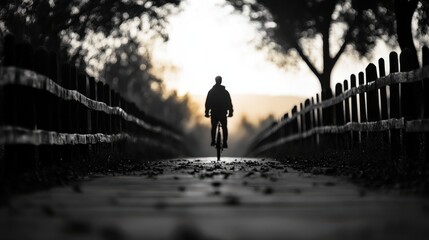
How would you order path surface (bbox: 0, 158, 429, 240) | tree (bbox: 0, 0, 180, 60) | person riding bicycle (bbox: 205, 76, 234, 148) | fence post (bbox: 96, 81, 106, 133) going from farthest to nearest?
1. tree (bbox: 0, 0, 180, 60)
2. person riding bicycle (bbox: 205, 76, 234, 148)
3. fence post (bbox: 96, 81, 106, 133)
4. path surface (bbox: 0, 158, 429, 240)

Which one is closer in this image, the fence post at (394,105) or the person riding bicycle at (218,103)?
the fence post at (394,105)

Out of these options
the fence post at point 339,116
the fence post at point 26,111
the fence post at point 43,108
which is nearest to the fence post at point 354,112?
the fence post at point 339,116

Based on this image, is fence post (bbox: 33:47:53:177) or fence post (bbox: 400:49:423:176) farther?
fence post (bbox: 400:49:423:176)

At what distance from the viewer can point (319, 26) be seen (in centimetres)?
3516

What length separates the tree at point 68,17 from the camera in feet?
84.0

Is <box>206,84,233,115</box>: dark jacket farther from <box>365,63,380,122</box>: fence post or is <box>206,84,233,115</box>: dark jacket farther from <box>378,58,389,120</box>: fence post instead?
<box>378,58,389,120</box>: fence post

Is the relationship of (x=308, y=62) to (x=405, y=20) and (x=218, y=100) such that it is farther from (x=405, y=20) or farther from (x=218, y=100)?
(x=405, y=20)

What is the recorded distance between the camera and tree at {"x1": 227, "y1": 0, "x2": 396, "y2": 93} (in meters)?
34.2

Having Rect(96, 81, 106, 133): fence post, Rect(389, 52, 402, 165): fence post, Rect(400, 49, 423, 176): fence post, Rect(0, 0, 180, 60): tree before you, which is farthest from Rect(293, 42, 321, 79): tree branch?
Rect(400, 49, 423, 176): fence post

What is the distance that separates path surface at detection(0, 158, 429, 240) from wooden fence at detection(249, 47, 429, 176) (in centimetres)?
324

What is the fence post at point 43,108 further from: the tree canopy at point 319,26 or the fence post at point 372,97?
the tree canopy at point 319,26

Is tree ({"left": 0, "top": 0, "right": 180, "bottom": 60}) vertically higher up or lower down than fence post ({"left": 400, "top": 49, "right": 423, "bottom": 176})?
higher up

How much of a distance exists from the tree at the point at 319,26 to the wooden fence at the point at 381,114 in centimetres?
1268

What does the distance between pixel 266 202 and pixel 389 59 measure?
22.5 ft
